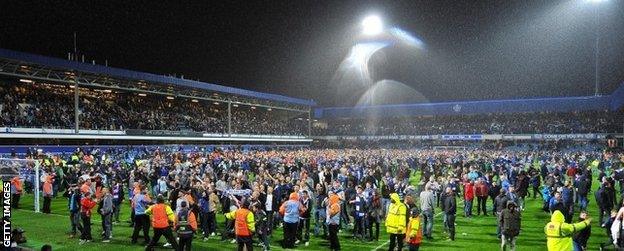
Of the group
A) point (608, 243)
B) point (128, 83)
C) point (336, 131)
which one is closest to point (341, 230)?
point (608, 243)

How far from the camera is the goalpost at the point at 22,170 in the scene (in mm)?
17766

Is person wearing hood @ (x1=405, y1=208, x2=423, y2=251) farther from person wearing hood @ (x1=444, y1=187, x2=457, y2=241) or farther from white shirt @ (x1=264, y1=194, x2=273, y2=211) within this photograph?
white shirt @ (x1=264, y1=194, x2=273, y2=211)

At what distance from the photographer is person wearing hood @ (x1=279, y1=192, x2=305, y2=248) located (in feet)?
36.9

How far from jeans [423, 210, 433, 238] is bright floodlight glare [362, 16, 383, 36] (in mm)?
30607

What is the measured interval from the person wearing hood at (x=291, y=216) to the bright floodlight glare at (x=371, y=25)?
3223 cm

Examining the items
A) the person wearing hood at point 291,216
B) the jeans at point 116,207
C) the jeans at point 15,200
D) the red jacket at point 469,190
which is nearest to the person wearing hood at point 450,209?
the red jacket at point 469,190

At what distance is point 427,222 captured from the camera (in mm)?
13273

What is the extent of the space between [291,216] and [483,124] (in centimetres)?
5789

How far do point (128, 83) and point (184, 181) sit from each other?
26603mm

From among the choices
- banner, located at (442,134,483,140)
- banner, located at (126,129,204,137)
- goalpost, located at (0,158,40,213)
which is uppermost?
banner, located at (126,129,204,137)

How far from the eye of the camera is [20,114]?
109 feet

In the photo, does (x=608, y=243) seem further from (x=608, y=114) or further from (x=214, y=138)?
(x=608, y=114)

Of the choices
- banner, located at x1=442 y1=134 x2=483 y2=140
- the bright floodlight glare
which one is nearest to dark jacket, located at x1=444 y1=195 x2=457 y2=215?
the bright floodlight glare

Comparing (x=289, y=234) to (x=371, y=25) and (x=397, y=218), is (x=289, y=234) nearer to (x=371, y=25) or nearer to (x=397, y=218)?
(x=397, y=218)
